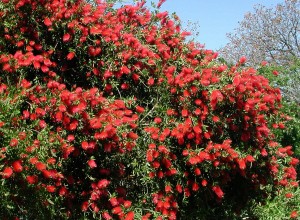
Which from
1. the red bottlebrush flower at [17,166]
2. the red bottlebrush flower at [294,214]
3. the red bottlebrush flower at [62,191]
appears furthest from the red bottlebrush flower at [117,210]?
the red bottlebrush flower at [294,214]

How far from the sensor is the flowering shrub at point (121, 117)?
4.64 m

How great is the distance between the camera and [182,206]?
603 cm

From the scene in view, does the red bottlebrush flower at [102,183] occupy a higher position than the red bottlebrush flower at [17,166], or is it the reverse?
the red bottlebrush flower at [17,166]

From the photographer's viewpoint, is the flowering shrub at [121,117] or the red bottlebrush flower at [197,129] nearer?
the flowering shrub at [121,117]

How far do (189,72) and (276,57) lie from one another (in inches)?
611

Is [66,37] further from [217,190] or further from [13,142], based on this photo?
[217,190]

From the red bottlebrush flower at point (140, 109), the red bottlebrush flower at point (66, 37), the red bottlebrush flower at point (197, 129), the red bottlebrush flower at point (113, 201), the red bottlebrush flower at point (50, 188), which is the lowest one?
the red bottlebrush flower at point (113, 201)

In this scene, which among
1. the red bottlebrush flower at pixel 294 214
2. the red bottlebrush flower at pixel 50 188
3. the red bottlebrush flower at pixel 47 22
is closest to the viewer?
the red bottlebrush flower at pixel 50 188

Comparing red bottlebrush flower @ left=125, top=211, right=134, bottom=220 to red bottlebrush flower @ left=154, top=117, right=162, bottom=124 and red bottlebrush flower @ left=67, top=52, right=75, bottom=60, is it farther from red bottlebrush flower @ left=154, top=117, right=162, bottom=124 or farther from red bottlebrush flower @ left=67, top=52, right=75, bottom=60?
red bottlebrush flower @ left=67, top=52, right=75, bottom=60

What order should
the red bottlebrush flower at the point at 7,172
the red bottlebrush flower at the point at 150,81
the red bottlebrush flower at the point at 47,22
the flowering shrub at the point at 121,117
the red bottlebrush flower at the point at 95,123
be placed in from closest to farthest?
the red bottlebrush flower at the point at 7,172 < the red bottlebrush flower at the point at 95,123 < the flowering shrub at the point at 121,117 < the red bottlebrush flower at the point at 47,22 < the red bottlebrush flower at the point at 150,81

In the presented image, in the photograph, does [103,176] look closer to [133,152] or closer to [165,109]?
[133,152]

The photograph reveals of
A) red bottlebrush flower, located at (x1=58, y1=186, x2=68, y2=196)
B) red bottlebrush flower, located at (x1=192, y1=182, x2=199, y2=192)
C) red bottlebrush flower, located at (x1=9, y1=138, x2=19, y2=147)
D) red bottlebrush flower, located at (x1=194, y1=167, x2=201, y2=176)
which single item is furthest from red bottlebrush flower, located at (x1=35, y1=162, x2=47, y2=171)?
red bottlebrush flower, located at (x1=192, y1=182, x2=199, y2=192)

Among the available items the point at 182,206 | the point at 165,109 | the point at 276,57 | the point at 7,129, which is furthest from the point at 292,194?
the point at 276,57

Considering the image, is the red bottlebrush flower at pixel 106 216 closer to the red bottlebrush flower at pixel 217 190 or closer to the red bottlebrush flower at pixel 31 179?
the red bottlebrush flower at pixel 31 179
